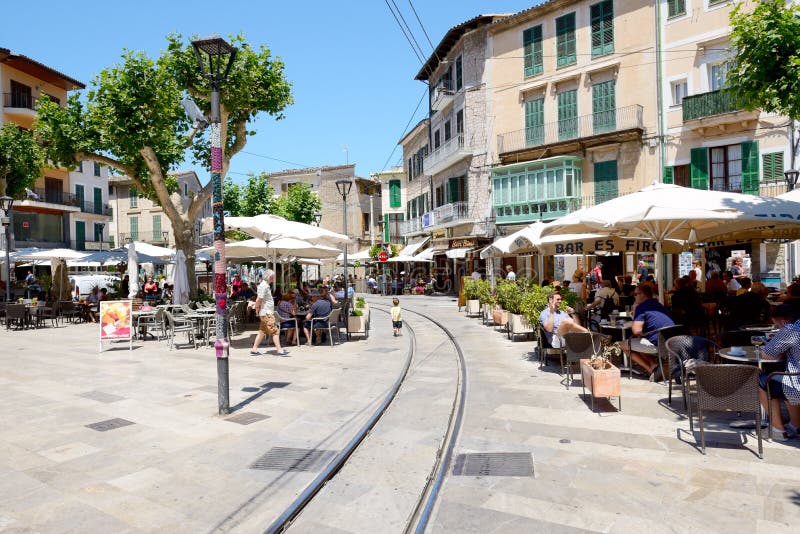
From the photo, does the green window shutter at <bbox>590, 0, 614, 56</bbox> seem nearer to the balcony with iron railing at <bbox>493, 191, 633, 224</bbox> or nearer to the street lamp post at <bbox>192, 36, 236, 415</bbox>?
the balcony with iron railing at <bbox>493, 191, 633, 224</bbox>

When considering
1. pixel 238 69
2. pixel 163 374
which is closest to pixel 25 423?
pixel 163 374

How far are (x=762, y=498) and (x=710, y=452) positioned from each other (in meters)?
0.97

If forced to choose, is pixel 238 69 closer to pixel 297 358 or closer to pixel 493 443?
pixel 297 358

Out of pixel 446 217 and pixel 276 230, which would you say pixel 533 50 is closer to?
pixel 446 217

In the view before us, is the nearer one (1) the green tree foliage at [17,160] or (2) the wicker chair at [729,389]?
(2) the wicker chair at [729,389]

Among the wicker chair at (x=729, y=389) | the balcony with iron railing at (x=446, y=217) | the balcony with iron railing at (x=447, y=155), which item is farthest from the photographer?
the balcony with iron railing at (x=446, y=217)

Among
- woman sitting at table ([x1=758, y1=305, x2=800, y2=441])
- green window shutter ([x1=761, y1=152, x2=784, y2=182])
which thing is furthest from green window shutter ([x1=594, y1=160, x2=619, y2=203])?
woman sitting at table ([x1=758, y1=305, x2=800, y2=441])

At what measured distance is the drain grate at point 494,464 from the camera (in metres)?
4.64

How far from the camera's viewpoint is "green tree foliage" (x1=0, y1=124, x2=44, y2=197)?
23703 millimetres

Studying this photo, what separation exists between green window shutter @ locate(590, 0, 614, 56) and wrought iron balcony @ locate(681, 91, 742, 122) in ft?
14.2

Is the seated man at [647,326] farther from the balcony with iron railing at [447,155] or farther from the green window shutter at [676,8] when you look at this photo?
the balcony with iron railing at [447,155]

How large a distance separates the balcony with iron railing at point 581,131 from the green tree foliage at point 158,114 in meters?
13.1

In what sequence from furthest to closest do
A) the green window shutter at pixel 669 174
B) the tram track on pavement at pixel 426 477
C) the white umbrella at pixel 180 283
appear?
1. the green window shutter at pixel 669 174
2. the white umbrella at pixel 180 283
3. the tram track on pavement at pixel 426 477

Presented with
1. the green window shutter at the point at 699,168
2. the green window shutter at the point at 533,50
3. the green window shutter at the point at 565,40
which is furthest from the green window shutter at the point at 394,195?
the green window shutter at the point at 699,168
